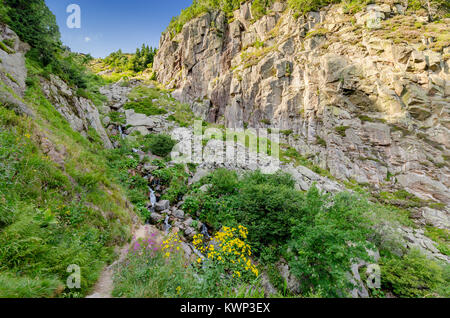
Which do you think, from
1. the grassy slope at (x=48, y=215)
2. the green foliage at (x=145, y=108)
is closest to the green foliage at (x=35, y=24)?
the grassy slope at (x=48, y=215)

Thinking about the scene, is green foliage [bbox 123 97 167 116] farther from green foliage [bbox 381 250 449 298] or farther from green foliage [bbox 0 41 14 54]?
green foliage [bbox 381 250 449 298]

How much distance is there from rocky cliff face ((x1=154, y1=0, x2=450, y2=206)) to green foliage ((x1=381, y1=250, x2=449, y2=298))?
11.8m

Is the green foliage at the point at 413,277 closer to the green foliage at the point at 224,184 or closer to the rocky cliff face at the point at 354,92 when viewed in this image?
the green foliage at the point at 224,184

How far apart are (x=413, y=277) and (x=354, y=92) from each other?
21573 mm

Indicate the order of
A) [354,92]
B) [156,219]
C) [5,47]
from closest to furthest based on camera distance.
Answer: [156,219]
[5,47]
[354,92]

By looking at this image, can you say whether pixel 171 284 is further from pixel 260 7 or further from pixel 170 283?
pixel 260 7

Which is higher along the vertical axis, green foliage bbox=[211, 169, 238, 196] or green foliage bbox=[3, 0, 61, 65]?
green foliage bbox=[3, 0, 61, 65]

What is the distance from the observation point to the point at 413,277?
8.34m

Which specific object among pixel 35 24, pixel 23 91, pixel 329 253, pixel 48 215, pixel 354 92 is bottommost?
pixel 329 253

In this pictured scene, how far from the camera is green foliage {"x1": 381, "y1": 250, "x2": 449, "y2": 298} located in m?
8.15

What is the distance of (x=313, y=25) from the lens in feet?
94.2

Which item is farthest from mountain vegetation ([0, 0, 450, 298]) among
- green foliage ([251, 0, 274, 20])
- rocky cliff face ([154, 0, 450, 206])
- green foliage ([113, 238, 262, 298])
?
green foliage ([251, 0, 274, 20])

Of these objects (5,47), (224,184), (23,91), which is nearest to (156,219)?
(224,184)
